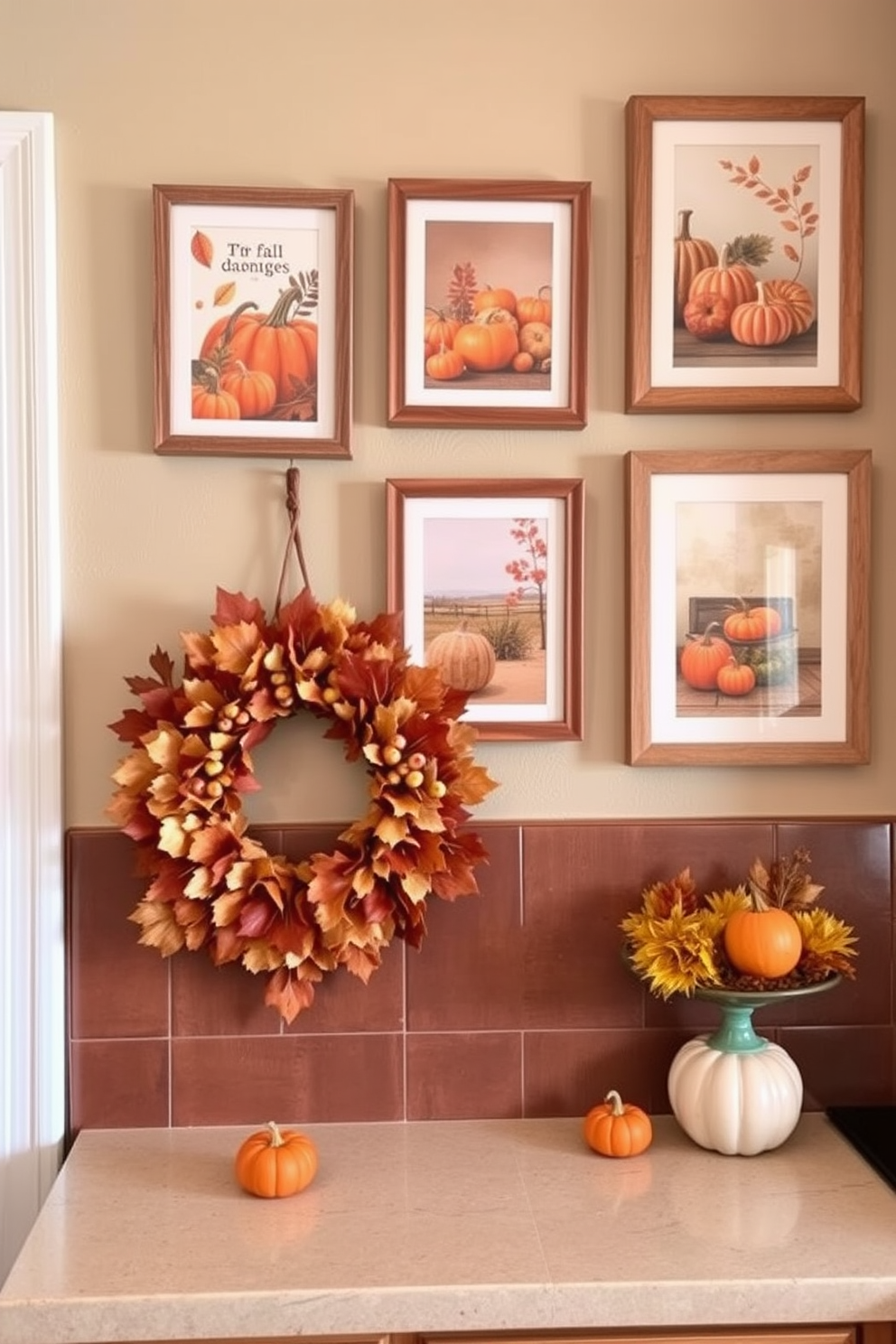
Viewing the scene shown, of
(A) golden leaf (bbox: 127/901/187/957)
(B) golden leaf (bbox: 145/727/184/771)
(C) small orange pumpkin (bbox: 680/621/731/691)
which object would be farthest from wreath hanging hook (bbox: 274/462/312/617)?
(C) small orange pumpkin (bbox: 680/621/731/691)

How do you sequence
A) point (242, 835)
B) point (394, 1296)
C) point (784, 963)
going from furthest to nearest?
point (242, 835), point (784, 963), point (394, 1296)

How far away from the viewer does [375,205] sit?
1.81 meters

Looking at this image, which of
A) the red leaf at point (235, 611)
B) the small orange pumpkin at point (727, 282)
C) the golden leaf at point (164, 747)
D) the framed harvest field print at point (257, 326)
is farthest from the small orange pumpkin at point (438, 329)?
the golden leaf at point (164, 747)

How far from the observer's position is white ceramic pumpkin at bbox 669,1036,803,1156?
1656mm

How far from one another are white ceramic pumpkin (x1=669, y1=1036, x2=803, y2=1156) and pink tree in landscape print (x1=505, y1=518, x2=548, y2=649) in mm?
695

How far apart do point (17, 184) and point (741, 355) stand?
3.57ft

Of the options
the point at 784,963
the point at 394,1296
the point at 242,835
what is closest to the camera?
the point at 394,1296

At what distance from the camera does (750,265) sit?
71.8 inches

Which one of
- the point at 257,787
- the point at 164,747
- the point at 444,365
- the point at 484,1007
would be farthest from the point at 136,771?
the point at 444,365

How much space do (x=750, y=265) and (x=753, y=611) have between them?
52 cm

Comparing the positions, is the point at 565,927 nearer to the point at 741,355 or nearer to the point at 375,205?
the point at 741,355

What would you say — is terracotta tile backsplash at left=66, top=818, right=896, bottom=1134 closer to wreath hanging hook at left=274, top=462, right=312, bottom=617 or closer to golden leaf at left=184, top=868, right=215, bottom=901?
golden leaf at left=184, top=868, right=215, bottom=901

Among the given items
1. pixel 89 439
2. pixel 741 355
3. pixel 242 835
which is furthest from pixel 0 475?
pixel 741 355

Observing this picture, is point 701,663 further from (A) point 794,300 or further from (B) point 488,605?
(A) point 794,300
